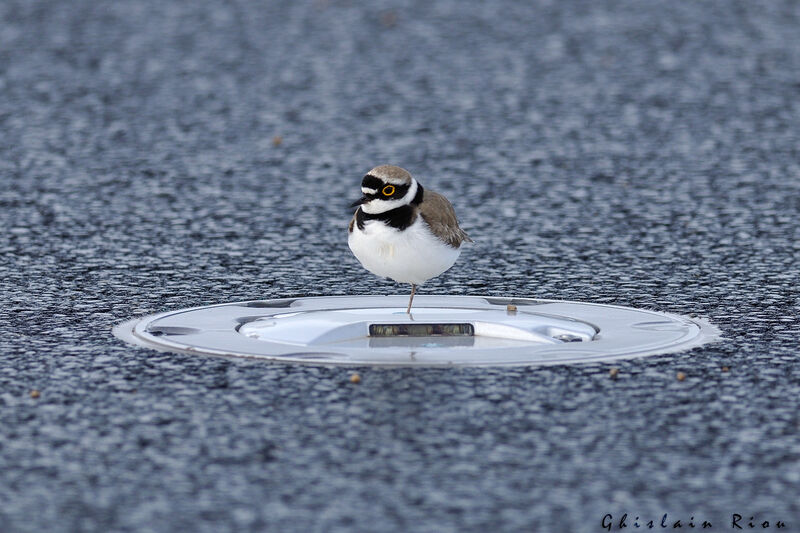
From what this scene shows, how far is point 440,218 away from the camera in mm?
7375

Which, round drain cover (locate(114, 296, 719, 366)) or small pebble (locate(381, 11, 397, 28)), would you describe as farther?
small pebble (locate(381, 11, 397, 28))

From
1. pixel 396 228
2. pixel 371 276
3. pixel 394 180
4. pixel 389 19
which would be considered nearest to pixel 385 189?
pixel 394 180

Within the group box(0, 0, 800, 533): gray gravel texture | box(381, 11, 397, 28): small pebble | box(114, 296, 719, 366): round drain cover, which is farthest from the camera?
box(381, 11, 397, 28): small pebble

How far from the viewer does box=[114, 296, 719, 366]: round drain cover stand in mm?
6719

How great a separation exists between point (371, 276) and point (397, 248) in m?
1.63

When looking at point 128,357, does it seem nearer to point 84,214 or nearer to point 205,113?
point 84,214

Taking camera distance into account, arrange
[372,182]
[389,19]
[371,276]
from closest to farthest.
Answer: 1. [372,182]
2. [371,276]
3. [389,19]

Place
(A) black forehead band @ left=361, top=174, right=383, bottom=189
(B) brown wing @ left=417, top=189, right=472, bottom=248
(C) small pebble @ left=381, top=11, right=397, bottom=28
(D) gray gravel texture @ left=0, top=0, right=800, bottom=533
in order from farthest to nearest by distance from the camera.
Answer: (C) small pebble @ left=381, top=11, right=397, bottom=28
(B) brown wing @ left=417, top=189, right=472, bottom=248
(A) black forehead band @ left=361, top=174, right=383, bottom=189
(D) gray gravel texture @ left=0, top=0, right=800, bottom=533

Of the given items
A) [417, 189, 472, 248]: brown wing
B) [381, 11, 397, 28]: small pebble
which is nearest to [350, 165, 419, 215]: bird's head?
[417, 189, 472, 248]: brown wing

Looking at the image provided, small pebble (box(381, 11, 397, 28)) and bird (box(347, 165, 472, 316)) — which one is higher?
small pebble (box(381, 11, 397, 28))

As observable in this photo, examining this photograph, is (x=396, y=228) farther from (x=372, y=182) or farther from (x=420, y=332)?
(x=420, y=332)

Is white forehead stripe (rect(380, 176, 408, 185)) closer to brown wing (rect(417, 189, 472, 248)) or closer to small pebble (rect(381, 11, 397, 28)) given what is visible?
brown wing (rect(417, 189, 472, 248))

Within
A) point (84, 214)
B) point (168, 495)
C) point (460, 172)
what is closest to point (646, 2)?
point (460, 172)

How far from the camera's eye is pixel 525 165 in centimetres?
1171
